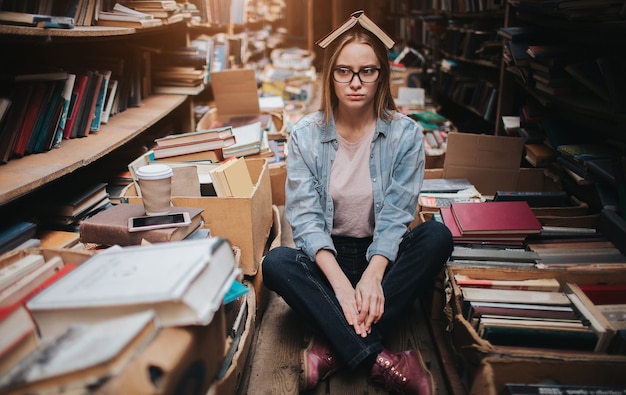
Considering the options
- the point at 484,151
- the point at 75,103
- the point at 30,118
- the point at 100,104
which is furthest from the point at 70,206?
the point at 484,151

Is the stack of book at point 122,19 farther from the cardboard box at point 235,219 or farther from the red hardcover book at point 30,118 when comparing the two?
the cardboard box at point 235,219

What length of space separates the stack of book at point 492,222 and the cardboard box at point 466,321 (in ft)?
0.77

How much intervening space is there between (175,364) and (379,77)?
121 centimetres

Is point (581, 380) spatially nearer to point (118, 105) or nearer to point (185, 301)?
point (185, 301)

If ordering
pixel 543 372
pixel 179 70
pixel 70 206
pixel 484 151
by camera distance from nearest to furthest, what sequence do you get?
pixel 543 372
pixel 70 206
pixel 484 151
pixel 179 70

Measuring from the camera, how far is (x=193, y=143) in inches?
84.7

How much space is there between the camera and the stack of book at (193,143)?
2.11 metres

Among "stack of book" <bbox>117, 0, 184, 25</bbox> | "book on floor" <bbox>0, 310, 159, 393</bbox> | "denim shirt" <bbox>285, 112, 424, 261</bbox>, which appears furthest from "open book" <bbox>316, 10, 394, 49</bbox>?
"stack of book" <bbox>117, 0, 184, 25</bbox>

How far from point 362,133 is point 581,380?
1006 mm

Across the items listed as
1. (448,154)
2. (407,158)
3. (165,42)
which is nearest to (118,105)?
(165,42)

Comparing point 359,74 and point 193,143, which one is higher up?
point 359,74

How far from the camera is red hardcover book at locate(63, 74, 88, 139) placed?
70.6 inches

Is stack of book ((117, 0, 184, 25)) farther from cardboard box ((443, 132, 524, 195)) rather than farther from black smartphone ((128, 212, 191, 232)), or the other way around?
cardboard box ((443, 132, 524, 195))

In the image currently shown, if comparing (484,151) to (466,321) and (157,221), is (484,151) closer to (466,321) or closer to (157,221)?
(466,321)
